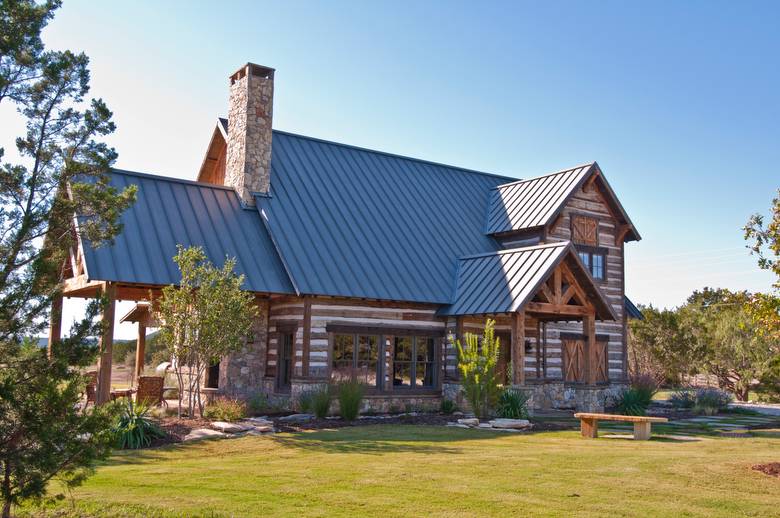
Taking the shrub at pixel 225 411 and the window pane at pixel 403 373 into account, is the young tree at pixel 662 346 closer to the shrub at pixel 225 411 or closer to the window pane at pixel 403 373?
the window pane at pixel 403 373

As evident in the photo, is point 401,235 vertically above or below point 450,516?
above

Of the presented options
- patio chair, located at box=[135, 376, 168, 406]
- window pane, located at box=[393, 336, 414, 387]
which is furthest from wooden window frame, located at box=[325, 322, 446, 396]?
patio chair, located at box=[135, 376, 168, 406]

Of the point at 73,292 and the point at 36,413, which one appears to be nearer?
the point at 36,413

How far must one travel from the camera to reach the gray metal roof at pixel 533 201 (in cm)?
2733

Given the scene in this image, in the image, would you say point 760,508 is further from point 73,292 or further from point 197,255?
point 73,292

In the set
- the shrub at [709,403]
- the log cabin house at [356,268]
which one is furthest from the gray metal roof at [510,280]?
the shrub at [709,403]

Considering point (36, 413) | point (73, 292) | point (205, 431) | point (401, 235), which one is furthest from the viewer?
point (401, 235)

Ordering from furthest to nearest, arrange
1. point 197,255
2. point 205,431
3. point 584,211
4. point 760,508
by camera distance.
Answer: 1. point 584,211
2. point 197,255
3. point 205,431
4. point 760,508

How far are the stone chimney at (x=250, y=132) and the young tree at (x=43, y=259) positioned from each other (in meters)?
14.7

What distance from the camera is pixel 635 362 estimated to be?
1553 inches

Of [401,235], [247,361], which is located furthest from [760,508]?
[401,235]

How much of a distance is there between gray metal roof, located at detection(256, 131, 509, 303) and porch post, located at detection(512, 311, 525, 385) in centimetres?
302

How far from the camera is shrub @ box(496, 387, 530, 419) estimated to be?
779 inches

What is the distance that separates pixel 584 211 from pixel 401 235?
7.37 meters
